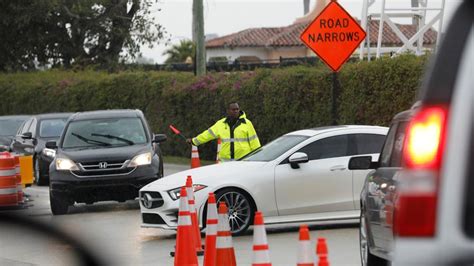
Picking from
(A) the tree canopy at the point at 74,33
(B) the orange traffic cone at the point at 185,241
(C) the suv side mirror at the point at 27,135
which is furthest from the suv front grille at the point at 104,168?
(A) the tree canopy at the point at 74,33

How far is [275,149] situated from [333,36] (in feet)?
18.6

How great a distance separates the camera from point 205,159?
3359 cm

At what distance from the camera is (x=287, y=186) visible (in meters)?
15.3

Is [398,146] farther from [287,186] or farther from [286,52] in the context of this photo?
[286,52]

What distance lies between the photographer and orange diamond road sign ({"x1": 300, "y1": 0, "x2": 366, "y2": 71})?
21.0 metres

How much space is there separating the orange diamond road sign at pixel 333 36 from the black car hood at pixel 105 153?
3.67 metres

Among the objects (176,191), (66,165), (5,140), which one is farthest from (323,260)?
(5,140)

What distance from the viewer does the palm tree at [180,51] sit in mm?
92750

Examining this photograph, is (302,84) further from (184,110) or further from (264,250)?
(264,250)

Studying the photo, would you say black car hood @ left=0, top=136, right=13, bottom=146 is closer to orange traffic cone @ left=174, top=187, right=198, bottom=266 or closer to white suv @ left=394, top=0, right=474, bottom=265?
orange traffic cone @ left=174, top=187, right=198, bottom=266

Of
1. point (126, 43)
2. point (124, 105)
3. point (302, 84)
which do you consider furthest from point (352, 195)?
point (126, 43)

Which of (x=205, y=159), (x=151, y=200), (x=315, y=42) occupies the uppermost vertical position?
(x=315, y=42)

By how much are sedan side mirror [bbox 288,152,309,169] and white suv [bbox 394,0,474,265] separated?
11226 mm

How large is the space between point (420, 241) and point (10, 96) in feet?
151
